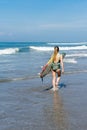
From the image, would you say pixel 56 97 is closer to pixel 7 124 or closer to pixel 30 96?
pixel 30 96

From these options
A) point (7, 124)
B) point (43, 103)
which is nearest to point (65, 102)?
point (43, 103)

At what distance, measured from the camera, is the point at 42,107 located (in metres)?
8.62

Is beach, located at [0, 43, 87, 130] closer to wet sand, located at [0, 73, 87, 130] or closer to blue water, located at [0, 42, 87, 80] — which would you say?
wet sand, located at [0, 73, 87, 130]

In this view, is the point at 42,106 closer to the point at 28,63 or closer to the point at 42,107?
the point at 42,107

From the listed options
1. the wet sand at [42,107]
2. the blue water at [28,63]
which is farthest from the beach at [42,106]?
the blue water at [28,63]

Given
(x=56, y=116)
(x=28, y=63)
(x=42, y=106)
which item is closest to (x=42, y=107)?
(x=42, y=106)

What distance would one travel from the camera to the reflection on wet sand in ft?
22.5

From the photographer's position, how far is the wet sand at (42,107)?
275 inches

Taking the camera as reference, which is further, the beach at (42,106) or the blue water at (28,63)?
the blue water at (28,63)

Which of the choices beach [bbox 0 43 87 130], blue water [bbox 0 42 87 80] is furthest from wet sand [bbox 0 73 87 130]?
blue water [bbox 0 42 87 80]

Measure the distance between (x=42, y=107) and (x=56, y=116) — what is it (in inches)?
42.4

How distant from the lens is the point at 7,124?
23.1 feet

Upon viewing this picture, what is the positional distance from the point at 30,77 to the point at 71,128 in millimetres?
8750

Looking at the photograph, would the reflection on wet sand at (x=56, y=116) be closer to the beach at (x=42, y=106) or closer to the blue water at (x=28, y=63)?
the beach at (x=42, y=106)
